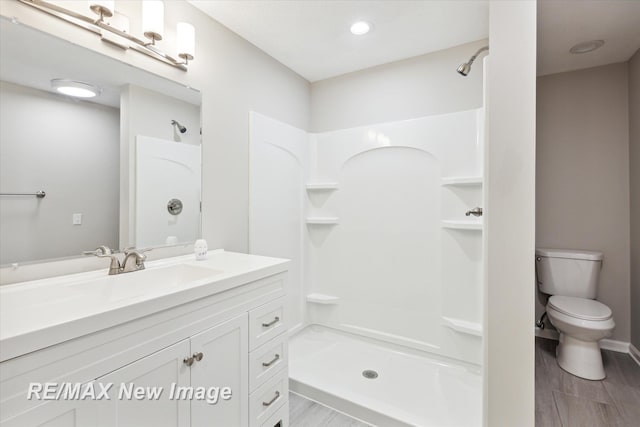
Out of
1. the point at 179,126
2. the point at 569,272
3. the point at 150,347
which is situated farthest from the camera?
the point at 569,272

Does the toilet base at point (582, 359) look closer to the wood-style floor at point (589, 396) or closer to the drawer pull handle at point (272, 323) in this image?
the wood-style floor at point (589, 396)

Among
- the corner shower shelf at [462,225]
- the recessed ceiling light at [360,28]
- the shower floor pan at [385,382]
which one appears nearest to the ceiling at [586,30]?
the recessed ceiling light at [360,28]

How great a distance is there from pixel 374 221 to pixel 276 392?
1534 mm

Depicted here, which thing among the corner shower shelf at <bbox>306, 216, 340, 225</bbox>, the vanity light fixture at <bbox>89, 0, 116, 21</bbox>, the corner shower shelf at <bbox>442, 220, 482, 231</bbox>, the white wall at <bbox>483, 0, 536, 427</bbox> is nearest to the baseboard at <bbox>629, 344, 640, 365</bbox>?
the corner shower shelf at <bbox>442, 220, 482, 231</bbox>

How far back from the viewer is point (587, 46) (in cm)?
227

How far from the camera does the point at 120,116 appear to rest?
141 cm

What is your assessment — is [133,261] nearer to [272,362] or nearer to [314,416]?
[272,362]

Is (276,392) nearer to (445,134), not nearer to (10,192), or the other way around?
(10,192)

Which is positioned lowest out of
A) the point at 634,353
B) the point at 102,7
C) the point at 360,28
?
the point at 634,353

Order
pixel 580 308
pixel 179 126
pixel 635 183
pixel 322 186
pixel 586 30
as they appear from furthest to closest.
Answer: pixel 322 186 → pixel 635 183 → pixel 580 308 → pixel 586 30 → pixel 179 126

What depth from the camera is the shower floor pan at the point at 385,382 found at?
1.70m

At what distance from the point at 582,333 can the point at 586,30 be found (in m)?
2.19

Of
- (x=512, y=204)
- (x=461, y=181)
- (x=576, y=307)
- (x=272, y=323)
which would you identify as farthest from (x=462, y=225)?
(x=272, y=323)

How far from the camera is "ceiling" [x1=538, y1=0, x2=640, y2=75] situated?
1.83 metres
